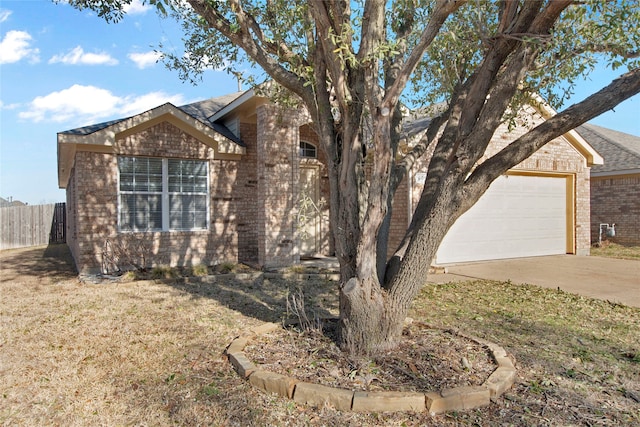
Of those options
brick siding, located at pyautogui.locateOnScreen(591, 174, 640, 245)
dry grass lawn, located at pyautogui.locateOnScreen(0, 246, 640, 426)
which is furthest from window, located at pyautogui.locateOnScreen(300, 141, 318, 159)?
brick siding, located at pyautogui.locateOnScreen(591, 174, 640, 245)

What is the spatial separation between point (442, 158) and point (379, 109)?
47.6 inches

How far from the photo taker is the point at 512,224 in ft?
42.9

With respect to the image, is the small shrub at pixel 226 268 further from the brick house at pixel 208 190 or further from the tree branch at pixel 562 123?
the tree branch at pixel 562 123

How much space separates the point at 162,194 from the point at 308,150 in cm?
413

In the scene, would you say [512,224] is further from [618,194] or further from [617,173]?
[618,194]

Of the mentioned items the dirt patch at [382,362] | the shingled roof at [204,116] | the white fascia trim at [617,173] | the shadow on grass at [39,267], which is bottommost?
the shadow on grass at [39,267]

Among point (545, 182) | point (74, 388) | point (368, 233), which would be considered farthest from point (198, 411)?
point (545, 182)

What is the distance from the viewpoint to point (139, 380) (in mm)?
4145

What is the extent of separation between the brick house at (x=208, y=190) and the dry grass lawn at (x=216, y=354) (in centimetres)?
173

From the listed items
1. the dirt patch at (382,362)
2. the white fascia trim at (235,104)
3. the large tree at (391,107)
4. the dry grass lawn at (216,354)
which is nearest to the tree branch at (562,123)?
the large tree at (391,107)

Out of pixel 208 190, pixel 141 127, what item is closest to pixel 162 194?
pixel 208 190

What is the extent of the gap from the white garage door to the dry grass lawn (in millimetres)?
3507

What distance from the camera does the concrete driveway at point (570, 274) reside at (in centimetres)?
840

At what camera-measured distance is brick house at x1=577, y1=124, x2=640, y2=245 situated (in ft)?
54.3
